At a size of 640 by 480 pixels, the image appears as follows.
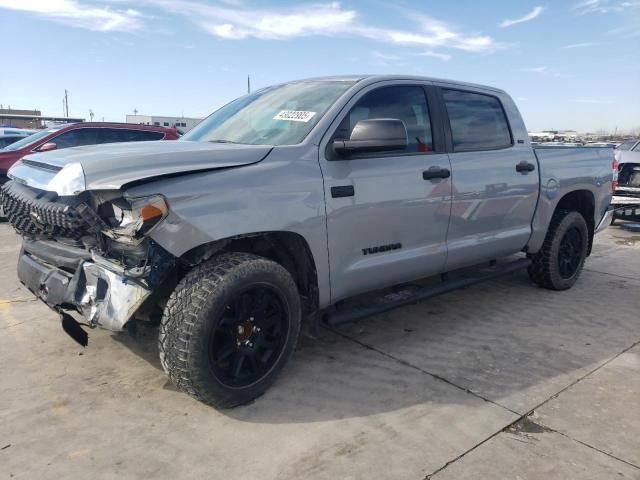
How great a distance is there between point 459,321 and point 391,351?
3.07 ft

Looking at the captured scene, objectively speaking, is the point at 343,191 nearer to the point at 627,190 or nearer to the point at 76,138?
Result: the point at 627,190

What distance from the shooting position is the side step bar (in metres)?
3.44

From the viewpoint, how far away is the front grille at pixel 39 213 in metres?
2.71

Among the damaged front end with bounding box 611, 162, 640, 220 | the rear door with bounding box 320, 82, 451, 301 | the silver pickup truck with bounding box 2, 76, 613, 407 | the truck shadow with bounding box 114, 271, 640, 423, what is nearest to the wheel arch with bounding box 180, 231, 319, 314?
the silver pickup truck with bounding box 2, 76, 613, 407

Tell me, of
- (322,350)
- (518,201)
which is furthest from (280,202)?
(518,201)

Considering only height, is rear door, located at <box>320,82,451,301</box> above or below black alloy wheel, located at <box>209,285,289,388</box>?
above

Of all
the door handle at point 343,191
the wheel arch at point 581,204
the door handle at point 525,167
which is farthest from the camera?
the wheel arch at point 581,204

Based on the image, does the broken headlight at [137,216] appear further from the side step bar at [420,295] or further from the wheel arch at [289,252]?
the side step bar at [420,295]

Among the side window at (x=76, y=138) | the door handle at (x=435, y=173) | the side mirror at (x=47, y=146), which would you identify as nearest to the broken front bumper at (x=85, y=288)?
the door handle at (x=435, y=173)

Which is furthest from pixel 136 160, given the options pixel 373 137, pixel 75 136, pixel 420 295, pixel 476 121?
pixel 75 136

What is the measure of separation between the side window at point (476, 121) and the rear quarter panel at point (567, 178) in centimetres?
51

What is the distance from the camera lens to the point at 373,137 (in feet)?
10.2

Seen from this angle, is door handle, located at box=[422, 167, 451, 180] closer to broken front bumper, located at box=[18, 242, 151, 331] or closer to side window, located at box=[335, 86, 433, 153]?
side window, located at box=[335, 86, 433, 153]

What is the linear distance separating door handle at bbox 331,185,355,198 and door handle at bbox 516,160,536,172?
1966 mm
